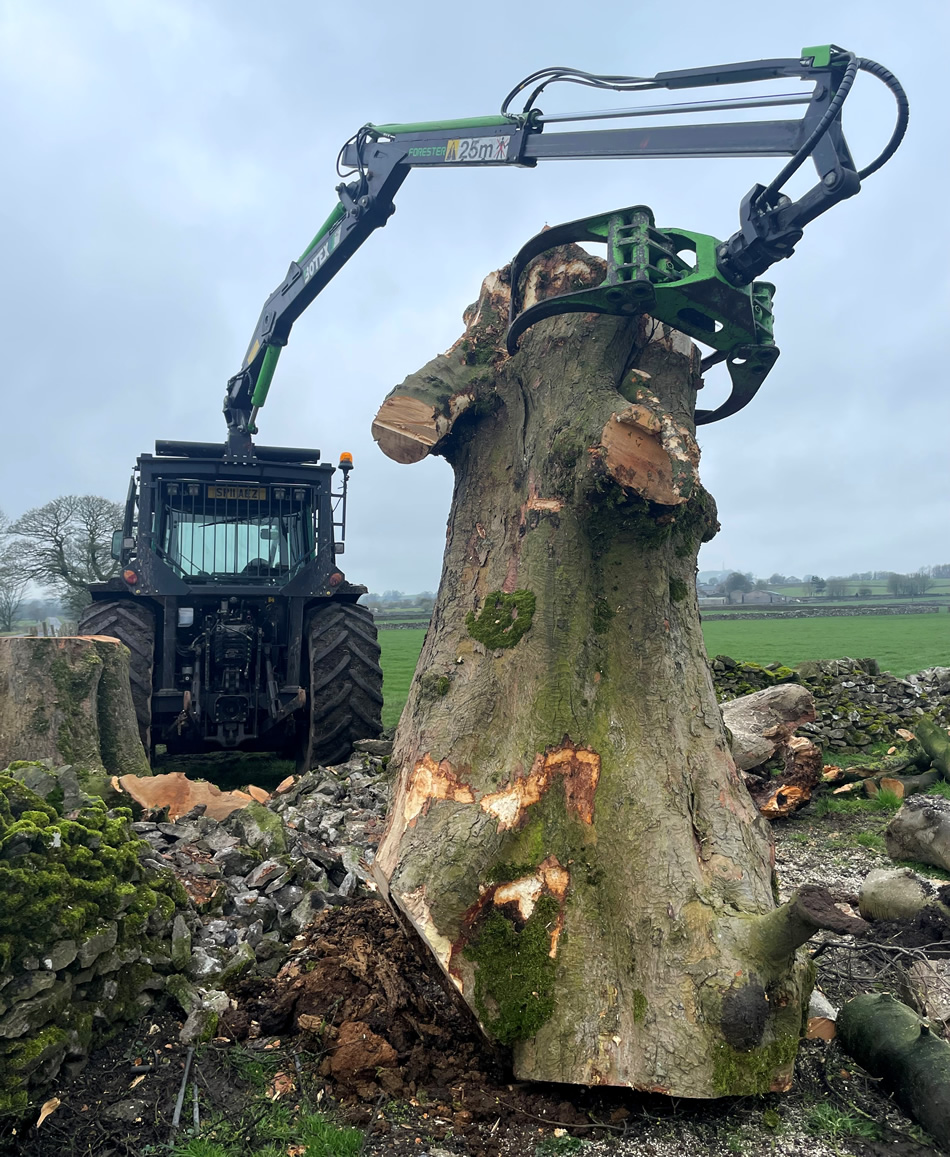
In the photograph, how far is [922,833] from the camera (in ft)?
15.4

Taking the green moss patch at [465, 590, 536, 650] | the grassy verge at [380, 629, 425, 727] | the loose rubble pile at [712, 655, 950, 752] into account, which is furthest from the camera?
the grassy verge at [380, 629, 425, 727]

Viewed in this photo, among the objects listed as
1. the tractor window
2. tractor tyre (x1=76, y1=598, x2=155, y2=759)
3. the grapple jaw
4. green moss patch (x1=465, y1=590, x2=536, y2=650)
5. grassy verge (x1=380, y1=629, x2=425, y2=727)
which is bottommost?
grassy verge (x1=380, y1=629, x2=425, y2=727)

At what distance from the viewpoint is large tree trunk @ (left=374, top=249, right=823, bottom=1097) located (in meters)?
2.37

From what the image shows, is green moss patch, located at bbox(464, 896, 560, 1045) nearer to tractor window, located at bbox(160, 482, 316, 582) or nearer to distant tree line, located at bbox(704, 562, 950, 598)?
tractor window, located at bbox(160, 482, 316, 582)

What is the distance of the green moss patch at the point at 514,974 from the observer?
2395 millimetres

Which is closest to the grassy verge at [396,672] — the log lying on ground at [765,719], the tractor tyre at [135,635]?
the tractor tyre at [135,635]

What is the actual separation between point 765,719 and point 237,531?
5.29 metres

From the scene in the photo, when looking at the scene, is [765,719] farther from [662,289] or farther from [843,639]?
[843,639]

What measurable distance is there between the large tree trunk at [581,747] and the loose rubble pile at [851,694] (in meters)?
5.93

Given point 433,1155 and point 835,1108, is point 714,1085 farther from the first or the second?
point 433,1155

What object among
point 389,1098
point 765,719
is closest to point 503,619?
point 389,1098

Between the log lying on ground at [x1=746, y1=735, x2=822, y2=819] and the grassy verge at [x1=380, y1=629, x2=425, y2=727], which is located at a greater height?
the log lying on ground at [x1=746, y1=735, x2=822, y2=819]

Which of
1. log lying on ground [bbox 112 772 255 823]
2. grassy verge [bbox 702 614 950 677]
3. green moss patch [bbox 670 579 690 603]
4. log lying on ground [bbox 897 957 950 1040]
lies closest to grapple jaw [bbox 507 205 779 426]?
green moss patch [bbox 670 579 690 603]

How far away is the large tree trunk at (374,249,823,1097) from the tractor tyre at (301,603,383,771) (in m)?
3.57
